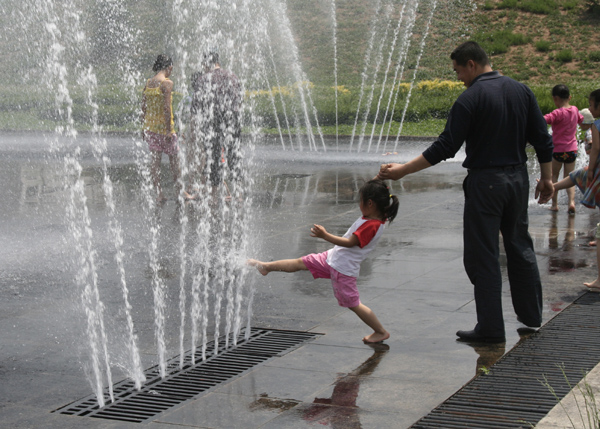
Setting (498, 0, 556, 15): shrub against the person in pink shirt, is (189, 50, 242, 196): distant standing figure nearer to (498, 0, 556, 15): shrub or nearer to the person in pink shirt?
the person in pink shirt

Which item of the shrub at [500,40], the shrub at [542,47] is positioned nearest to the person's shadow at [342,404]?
the shrub at [500,40]

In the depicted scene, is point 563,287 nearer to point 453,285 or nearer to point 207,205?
point 453,285

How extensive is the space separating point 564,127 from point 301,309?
17.1 ft

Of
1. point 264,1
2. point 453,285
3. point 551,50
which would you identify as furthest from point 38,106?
point 453,285

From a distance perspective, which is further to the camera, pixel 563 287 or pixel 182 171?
pixel 182 171

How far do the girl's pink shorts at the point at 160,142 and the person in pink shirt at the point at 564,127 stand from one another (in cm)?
469

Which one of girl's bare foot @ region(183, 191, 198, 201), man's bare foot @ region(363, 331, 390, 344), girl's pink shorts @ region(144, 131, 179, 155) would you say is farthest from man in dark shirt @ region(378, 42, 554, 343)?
girl's bare foot @ region(183, 191, 198, 201)

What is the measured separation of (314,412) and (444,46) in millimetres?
37235

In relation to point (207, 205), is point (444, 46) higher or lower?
higher

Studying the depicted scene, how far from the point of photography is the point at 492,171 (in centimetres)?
512

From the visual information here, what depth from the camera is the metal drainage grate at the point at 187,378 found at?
4098 mm

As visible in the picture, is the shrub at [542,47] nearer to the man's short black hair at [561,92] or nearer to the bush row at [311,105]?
the bush row at [311,105]

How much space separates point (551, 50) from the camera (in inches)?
1421

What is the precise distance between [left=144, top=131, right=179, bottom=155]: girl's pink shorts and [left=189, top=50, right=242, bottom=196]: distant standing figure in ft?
1.44
